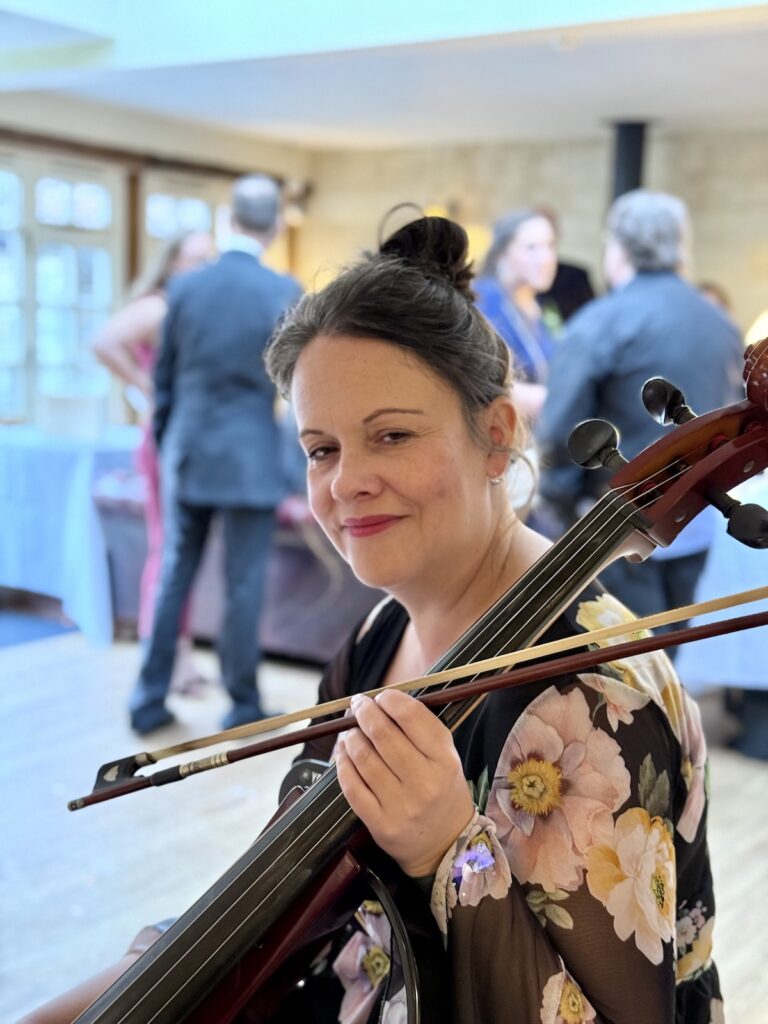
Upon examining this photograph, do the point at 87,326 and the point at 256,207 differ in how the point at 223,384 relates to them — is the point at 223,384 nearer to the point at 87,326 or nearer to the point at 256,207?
the point at 256,207

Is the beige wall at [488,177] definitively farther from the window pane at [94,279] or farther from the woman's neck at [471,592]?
the woman's neck at [471,592]

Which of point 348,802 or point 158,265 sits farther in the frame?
point 158,265

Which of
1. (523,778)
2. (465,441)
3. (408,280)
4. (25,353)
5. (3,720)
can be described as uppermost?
(408,280)

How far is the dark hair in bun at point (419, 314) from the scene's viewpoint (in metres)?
1.12

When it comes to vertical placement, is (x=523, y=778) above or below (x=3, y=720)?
above

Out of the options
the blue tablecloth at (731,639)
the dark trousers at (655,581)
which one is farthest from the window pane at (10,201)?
the blue tablecloth at (731,639)

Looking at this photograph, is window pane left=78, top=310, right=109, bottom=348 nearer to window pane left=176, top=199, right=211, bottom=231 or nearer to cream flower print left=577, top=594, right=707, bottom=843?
window pane left=176, top=199, right=211, bottom=231

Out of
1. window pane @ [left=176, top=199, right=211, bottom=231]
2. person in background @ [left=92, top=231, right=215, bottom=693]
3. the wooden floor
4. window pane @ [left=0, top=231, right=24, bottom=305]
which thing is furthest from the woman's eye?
window pane @ [left=176, top=199, right=211, bottom=231]

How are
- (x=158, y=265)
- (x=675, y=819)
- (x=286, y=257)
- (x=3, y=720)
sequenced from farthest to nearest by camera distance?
(x=286, y=257), (x=158, y=265), (x=3, y=720), (x=675, y=819)

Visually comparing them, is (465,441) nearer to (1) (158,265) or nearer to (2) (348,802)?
(2) (348,802)

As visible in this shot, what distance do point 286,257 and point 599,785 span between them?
33.0 feet

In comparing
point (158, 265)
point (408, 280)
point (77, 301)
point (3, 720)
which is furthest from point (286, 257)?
point (408, 280)

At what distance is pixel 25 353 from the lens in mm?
8117

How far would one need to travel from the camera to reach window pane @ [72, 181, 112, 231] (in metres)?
8.37
